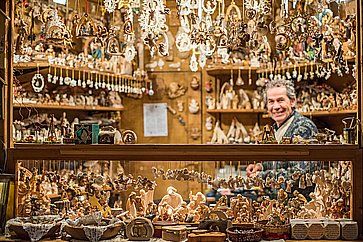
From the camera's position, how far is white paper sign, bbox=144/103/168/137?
21.2ft

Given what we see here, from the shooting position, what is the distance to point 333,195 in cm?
300

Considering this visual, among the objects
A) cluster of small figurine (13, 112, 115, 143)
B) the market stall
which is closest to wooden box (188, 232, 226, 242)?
the market stall

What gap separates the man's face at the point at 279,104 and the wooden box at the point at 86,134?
1814 millimetres

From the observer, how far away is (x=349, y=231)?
2854 mm

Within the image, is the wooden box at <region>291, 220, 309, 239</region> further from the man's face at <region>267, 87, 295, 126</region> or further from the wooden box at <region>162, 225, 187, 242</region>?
the man's face at <region>267, 87, 295, 126</region>

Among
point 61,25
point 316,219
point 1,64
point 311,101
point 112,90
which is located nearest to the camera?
point 316,219

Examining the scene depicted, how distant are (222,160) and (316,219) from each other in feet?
1.62

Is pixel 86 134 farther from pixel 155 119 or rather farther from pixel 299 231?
pixel 155 119

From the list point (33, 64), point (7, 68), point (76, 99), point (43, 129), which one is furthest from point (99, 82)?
point (7, 68)

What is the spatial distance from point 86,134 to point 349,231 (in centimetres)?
126

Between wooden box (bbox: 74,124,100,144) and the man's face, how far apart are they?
5.95ft

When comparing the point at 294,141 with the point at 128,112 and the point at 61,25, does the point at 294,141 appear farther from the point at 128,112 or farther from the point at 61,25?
the point at 128,112

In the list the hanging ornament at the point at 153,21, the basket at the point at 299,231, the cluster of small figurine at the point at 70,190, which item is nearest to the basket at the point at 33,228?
the cluster of small figurine at the point at 70,190

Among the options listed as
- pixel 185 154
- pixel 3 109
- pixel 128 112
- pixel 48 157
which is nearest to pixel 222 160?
pixel 185 154
